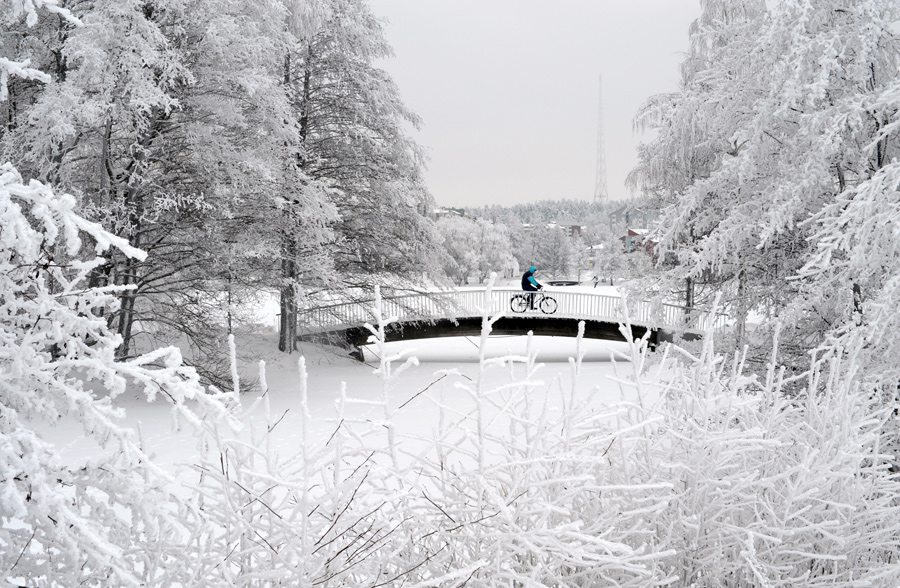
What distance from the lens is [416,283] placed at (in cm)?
1719

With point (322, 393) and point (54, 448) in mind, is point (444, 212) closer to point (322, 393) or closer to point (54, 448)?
point (322, 393)

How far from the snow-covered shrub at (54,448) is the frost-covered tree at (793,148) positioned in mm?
6292

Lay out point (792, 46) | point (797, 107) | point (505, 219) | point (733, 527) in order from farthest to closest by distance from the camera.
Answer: point (505, 219)
point (797, 107)
point (792, 46)
point (733, 527)

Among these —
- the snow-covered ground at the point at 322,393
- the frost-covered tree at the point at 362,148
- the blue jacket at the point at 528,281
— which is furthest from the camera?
the blue jacket at the point at 528,281

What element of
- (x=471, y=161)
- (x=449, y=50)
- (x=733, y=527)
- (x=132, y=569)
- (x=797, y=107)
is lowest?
(x=132, y=569)

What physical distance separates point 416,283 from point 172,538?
1461 centimetres

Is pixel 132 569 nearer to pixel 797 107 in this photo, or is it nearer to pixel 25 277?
pixel 25 277

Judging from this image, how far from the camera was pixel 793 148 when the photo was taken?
29.7ft

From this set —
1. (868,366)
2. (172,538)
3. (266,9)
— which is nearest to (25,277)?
(172,538)

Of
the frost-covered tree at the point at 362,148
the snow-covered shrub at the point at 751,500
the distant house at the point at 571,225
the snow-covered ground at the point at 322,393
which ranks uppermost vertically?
the distant house at the point at 571,225

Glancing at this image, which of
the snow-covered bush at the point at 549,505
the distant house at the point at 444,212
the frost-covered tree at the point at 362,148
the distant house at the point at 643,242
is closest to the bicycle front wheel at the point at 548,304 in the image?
the distant house at the point at 643,242

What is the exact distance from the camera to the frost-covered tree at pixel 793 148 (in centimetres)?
785

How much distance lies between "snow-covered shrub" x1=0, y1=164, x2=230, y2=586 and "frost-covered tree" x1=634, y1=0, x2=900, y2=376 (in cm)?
629

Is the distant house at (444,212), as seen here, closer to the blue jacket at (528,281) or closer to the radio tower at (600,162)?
the blue jacket at (528,281)
